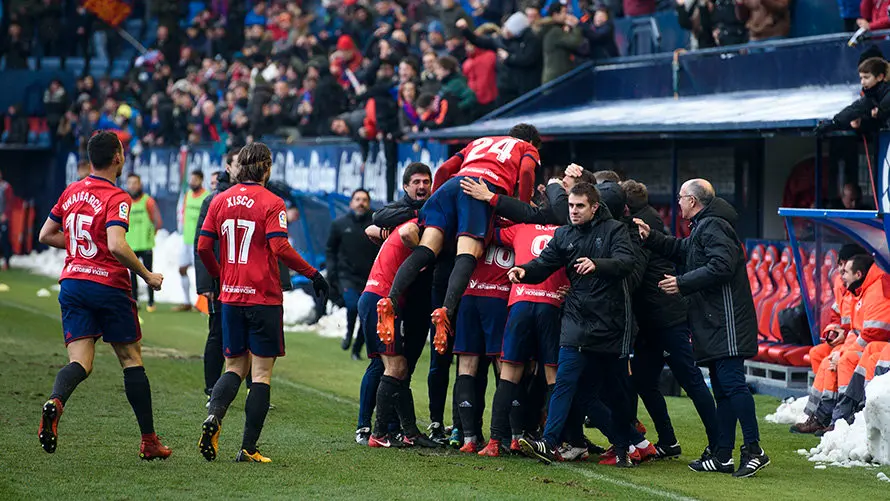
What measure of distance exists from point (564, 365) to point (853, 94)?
663 centimetres

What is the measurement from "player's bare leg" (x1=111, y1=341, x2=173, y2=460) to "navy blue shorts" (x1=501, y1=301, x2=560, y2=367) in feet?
7.32

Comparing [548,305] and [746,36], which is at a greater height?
[746,36]

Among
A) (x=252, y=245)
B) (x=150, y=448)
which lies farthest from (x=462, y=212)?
(x=150, y=448)

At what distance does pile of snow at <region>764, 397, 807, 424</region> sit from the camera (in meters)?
10.7

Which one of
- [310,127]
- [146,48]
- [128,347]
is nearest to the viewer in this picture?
[128,347]

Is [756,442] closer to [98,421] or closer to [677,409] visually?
[677,409]

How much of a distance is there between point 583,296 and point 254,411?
6.92 ft

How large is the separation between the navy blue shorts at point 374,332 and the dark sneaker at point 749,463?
2.31 metres

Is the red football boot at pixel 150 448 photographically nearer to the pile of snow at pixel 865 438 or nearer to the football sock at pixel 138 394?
the football sock at pixel 138 394

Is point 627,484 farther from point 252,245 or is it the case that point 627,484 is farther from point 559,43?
point 559,43

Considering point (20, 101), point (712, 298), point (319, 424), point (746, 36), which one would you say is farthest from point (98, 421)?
point (20, 101)

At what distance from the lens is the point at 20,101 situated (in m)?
33.4

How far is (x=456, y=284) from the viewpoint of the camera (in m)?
8.55

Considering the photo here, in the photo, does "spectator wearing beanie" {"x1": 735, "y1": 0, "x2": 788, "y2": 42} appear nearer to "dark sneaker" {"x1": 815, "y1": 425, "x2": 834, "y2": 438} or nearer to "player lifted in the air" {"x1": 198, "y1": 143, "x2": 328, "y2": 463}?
"dark sneaker" {"x1": 815, "y1": 425, "x2": 834, "y2": 438}
